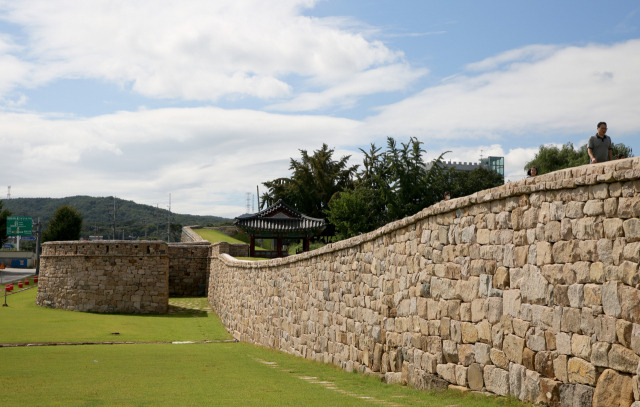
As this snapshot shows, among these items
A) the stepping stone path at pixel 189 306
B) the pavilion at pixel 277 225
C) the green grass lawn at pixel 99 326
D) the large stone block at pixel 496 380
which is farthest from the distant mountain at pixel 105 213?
the large stone block at pixel 496 380

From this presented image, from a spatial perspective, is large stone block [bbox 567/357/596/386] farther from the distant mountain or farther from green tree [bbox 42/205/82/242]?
the distant mountain

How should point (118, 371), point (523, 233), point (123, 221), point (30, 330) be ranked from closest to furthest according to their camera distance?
point (523, 233)
point (118, 371)
point (30, 330)
point (123, 221)

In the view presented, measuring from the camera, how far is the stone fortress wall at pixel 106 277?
2948cm

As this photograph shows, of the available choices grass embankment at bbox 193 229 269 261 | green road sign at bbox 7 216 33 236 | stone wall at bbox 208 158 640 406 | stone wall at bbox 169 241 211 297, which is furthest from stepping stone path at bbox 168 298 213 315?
green road sign at bbox 7 216 33 236

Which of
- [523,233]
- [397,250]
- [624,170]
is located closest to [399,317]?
[397,250]

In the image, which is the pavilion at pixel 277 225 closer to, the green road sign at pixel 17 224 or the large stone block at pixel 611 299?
the green road sign at pixel 17 224

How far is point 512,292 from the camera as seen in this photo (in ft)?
23.0

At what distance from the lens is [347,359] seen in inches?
457

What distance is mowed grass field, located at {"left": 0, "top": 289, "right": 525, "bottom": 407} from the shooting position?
806 centimetres

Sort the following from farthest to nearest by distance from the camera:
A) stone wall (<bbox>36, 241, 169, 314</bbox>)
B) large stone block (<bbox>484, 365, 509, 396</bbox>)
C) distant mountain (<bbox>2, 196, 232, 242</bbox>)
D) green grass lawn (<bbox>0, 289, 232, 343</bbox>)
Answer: distant mountain (<bbox>2, 196, 232, 242</bbox>) < stone wall (<bbox>36, 241, 169, 314</bbox>) < green grass lawn (<bbox>0, 289, 232, 343</bbox>) < large stone block (<bbox>484, 365, 509, 396</bbox>)

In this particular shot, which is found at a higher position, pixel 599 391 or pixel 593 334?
pixel 593 334

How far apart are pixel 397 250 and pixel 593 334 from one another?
423 centimetres

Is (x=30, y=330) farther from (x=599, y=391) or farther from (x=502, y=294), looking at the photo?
(x=599, y=391)

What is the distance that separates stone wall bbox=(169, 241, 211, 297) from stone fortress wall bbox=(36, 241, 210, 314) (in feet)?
23.6
